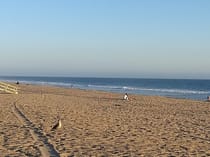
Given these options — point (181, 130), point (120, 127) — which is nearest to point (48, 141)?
point (120, 127)

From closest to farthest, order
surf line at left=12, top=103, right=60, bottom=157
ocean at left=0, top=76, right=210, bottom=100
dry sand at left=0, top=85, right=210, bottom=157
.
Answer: surf line at left=12, top=103, right=60, bottom=157
dry sand at left=0, top=85, right=210, bottom=157
ocean at left=0, top=76, right=210, bottom=100

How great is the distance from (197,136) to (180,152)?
307 centimetres

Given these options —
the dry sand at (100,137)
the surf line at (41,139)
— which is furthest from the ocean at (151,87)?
the surf line at (41,139)

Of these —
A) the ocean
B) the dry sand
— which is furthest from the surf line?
the ocean

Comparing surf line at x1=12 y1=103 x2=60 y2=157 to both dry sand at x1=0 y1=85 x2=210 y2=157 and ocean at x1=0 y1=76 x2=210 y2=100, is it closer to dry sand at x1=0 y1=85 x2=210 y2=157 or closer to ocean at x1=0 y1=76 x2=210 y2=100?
dry sand at x1=0 y1=85 x2=210 y2=157

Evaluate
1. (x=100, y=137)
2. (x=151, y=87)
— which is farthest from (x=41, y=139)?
(x=151, y=87)

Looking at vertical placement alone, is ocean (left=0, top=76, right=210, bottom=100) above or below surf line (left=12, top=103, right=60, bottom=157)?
below

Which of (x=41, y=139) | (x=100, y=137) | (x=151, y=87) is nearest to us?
(x=41, y=139)

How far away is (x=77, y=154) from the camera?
9.88 metres

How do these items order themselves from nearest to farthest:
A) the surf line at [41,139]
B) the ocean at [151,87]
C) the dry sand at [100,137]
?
the surf line at [41,139] < the dry sand at [100,137] < the ocean at [151,87]

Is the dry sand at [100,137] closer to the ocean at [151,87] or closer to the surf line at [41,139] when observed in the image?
the surf line at [41,139]

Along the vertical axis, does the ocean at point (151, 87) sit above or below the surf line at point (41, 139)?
below

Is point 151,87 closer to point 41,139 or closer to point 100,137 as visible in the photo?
point 100,137

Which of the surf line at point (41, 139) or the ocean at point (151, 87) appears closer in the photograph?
the surf line at point (41, 139)
